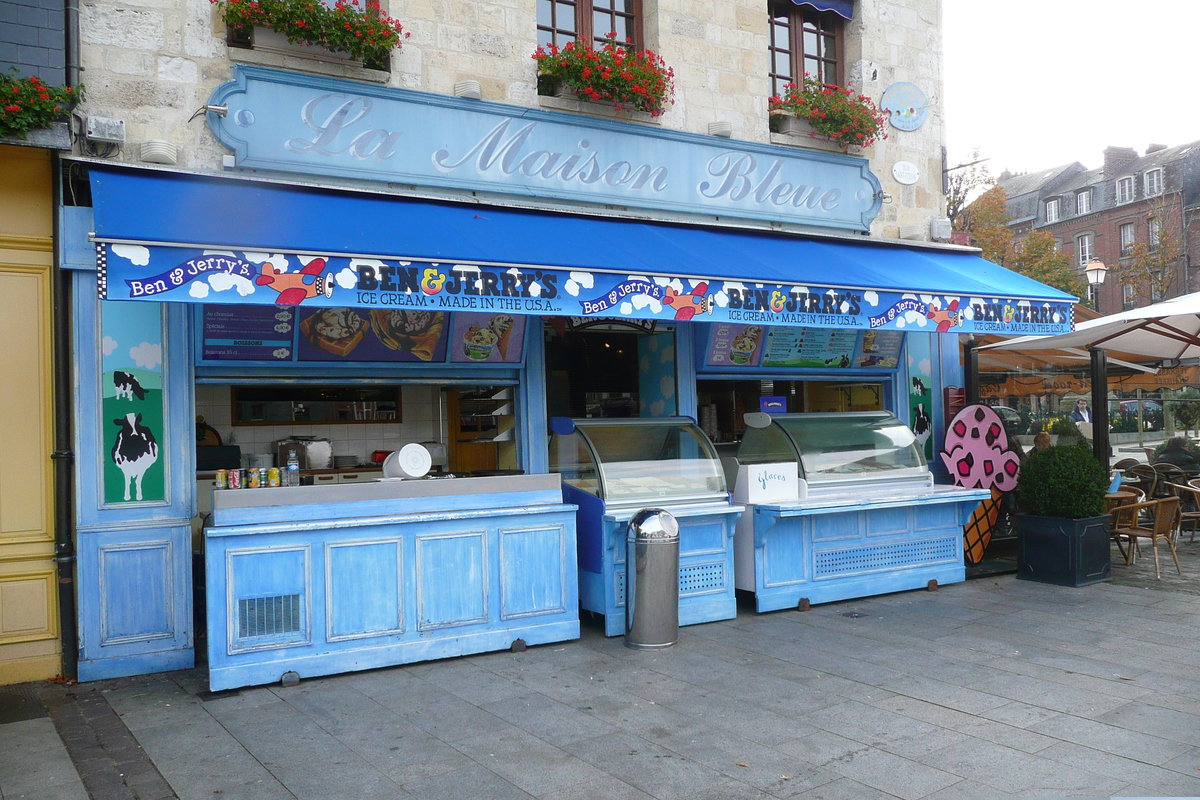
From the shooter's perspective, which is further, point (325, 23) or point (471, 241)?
point (325, 23)

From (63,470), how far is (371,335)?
229cm

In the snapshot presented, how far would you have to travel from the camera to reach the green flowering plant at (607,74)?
7660 millimetres

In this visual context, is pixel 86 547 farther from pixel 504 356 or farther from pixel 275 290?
pixel 504 356

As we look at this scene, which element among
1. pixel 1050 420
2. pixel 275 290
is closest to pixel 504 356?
pixel 275 290

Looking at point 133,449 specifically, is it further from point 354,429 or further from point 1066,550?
point 1066,550

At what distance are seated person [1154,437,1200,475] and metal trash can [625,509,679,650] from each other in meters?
Answer: 9.39

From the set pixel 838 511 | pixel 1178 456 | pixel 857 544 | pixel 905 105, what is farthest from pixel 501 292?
pixel 1178 456

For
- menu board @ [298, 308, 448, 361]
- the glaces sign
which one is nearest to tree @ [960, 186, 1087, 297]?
the glaces sign

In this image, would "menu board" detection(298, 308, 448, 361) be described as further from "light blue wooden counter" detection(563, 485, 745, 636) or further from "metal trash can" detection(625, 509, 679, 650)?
"metal trash can" detection(625, 509, 679, 650)

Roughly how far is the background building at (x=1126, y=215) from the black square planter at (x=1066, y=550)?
29.3 metres

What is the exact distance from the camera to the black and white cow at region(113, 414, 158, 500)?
19.9ft

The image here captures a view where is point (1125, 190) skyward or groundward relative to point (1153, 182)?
skyward

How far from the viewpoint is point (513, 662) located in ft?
20.2

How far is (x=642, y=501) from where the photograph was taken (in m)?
6.95
